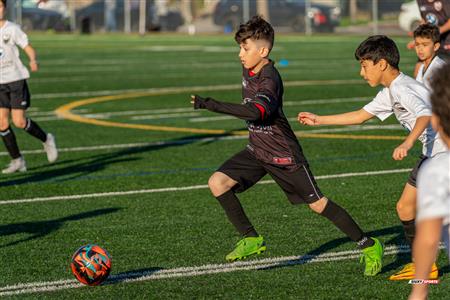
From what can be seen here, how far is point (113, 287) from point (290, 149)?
5.40 ft

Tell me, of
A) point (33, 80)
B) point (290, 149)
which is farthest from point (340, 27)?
point (290, 149)

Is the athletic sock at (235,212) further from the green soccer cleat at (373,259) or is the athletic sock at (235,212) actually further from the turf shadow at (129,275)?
the green soccer cleat at (373,259)

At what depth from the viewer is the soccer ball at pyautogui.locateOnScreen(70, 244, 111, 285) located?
7.30 m

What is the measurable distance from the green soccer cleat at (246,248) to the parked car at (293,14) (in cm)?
4083

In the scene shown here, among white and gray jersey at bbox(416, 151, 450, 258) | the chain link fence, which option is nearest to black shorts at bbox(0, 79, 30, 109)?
white and gray jersey at bbox(416, 151, 450, 258)

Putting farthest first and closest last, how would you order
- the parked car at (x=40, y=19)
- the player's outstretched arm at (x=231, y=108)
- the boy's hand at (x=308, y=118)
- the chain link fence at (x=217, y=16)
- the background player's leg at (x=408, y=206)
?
the parked car at (x=40, y=19) → the chain link fence at (x=217, y=16) → the boy's hand at (x=308, y=118) → the background player's leg at (x=408, y=206) → the player's outstretched arm at (x=231, y=108)

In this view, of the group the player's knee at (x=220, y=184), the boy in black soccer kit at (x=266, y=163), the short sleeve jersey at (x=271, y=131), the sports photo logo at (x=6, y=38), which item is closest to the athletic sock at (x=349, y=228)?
the boy in black soccer kit at (x=266, y=163)

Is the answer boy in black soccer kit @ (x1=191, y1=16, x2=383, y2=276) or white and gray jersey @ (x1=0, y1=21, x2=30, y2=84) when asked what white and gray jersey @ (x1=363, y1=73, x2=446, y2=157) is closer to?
boy in black soccer kit @ (x1=191, y1=16, x2=383, y2=276)

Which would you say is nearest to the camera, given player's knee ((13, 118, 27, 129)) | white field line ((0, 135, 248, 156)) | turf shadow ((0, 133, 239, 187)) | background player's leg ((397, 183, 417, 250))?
background player's leg ((397, 183, 417, 250))

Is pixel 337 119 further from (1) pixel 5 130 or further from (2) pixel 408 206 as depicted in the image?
(1) pixel 5 130

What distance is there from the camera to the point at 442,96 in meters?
4.28

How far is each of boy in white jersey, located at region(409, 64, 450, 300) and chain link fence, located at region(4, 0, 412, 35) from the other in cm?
4284

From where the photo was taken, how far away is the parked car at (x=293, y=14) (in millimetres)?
48719

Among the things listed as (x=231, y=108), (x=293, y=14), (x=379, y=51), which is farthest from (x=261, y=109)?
(x=293, y=14)
